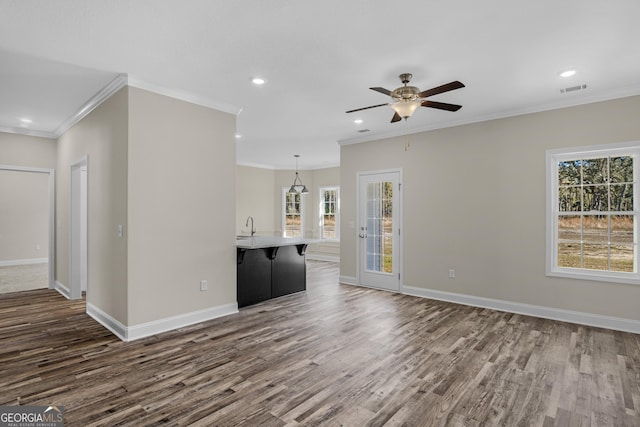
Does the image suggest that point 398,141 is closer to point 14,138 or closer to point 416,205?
point 416,205

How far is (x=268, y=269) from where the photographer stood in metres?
5.32

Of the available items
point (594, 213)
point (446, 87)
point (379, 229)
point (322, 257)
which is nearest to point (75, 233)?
point (379, 229)

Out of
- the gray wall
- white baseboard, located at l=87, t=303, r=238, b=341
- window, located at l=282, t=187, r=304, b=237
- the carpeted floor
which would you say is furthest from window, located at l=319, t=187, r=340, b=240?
the carpeted floor

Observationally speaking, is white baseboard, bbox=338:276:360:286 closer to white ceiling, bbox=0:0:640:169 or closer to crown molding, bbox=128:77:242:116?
white ceiling, bbox=0:0:640:169

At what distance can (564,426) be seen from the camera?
7.13 ft

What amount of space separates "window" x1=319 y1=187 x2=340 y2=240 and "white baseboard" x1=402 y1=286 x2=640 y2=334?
4342 mm

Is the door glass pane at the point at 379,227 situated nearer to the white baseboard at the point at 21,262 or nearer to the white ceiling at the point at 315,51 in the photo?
the white ceiling at the point at 315,51

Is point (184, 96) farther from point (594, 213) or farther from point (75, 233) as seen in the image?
point (594, 213)

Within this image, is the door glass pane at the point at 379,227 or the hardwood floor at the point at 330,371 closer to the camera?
the hardwood floor at the point at 330,371

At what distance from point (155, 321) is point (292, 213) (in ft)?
22.0

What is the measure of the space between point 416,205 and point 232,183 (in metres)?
2.99

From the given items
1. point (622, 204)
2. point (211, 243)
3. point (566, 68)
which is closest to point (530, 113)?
point (566, 68)

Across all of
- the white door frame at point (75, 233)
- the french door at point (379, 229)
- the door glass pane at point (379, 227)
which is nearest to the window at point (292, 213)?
the french door at point (379, 229)

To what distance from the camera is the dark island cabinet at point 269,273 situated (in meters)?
4.92
